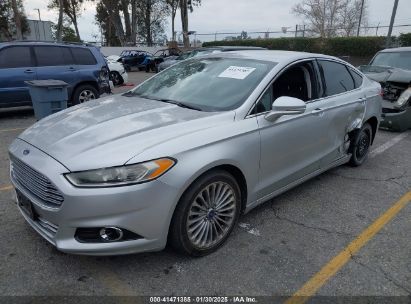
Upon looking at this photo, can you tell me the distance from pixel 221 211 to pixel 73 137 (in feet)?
4.43

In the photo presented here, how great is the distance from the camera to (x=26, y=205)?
298 centimetres

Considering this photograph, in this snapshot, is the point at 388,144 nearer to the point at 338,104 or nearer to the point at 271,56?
the point at 338,104

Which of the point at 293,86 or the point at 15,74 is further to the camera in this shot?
the point at 15,74

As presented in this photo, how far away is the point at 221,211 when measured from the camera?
3234 mm

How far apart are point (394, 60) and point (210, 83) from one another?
293 inches

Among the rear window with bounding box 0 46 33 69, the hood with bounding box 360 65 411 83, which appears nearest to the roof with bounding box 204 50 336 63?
the hood with bounding box 360 65 411 83

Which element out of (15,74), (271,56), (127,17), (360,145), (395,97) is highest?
(127,17)

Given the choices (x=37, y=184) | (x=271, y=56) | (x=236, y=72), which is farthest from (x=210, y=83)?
(x=37, y=184)

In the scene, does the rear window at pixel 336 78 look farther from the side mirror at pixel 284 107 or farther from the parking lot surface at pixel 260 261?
the parking lot surface at pixel 260 261

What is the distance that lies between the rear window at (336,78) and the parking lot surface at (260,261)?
1324mm

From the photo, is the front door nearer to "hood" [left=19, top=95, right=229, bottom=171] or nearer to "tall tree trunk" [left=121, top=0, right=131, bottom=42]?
"hood" [left=19, top=95, right=229, bottom=171]

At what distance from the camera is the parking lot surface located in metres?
2.80

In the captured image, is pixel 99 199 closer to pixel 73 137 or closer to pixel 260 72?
pixel 73 137

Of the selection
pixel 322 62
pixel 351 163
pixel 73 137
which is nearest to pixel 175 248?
pixel 73 137
